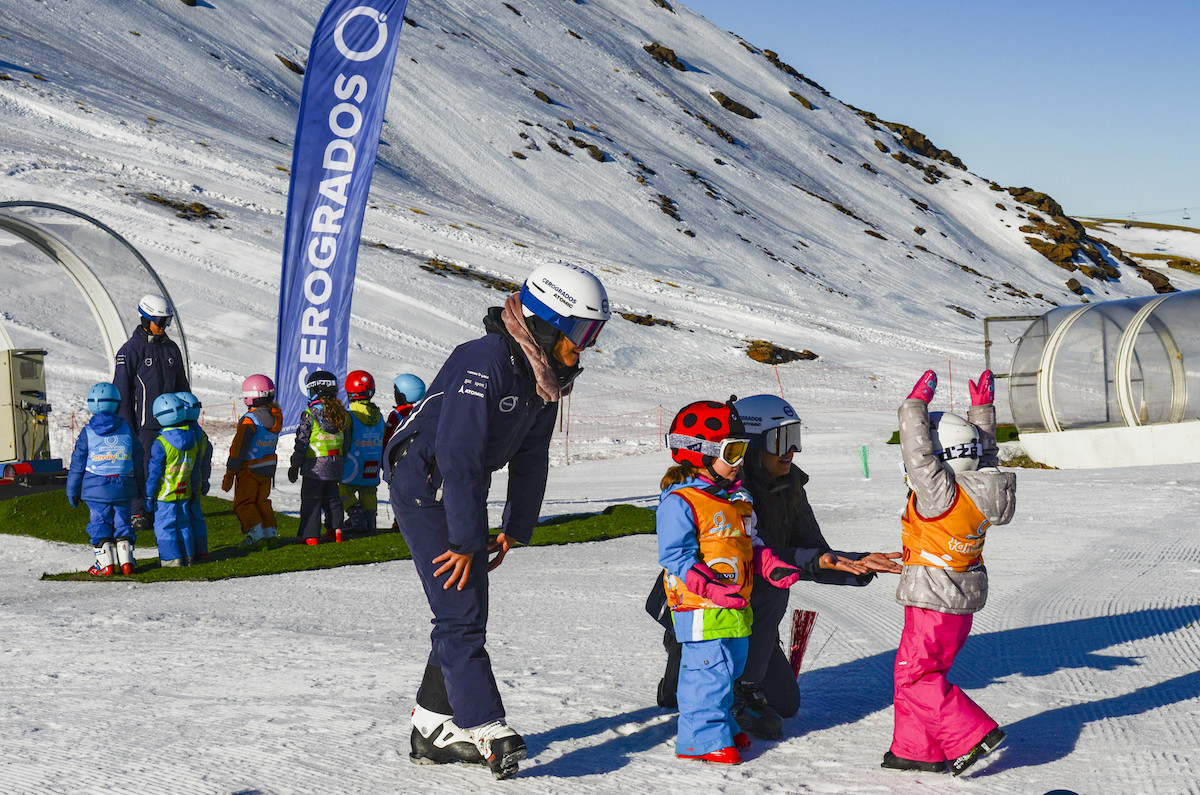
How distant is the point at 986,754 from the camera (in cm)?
379

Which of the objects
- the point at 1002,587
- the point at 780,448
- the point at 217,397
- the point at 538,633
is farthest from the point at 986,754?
the point at 217,397

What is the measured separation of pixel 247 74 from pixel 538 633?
68.3m

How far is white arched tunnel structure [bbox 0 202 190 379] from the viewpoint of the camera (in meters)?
13.1

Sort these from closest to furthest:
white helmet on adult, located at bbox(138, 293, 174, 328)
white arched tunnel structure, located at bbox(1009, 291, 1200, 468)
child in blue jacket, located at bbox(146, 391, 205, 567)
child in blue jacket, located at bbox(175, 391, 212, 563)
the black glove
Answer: child in blue jacket, located at bbox(146, 391, 205, 567) < child in blue jacket, located at bbox(175, 391, 212, 563) < the black glove < white helmet on adult, located at bbox(138, 293, 174, 328) < white arched tunnel structure, located at bbox(1009, 291, 1200, 468)

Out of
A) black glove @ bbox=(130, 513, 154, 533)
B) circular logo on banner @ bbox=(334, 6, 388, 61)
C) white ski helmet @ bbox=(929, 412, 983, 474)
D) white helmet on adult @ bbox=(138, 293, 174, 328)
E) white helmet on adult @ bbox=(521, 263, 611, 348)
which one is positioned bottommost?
black glove @ bbox=(130, 513, 154, 533)

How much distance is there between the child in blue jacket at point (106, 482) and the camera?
8336 mm

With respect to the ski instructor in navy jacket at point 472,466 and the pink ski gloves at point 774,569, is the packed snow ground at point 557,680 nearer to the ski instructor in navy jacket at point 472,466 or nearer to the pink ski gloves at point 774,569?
the ski instructor in navy jacket at point 472,466

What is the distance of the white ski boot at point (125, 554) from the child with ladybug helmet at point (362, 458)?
2.12m

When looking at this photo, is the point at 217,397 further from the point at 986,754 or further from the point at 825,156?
the point at 825,156

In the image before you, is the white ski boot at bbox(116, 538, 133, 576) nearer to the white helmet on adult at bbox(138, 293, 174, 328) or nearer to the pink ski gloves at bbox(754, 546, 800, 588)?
the white helmet on adult at bbox(138, 293, 174, 328)

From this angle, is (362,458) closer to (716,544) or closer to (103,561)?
(103,561)

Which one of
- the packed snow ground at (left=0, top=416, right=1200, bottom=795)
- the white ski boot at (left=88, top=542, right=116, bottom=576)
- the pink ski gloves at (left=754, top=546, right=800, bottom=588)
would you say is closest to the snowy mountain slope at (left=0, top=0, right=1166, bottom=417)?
the white ski boot at (left=88, top=542, right=116, bottom=576)

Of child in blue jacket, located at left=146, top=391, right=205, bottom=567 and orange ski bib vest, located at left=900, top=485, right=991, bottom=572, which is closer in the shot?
orange ski bib vest, located at left=900, top=485, right=991, bottom=572

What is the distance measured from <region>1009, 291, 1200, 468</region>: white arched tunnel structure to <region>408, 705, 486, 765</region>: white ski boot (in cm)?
1470
